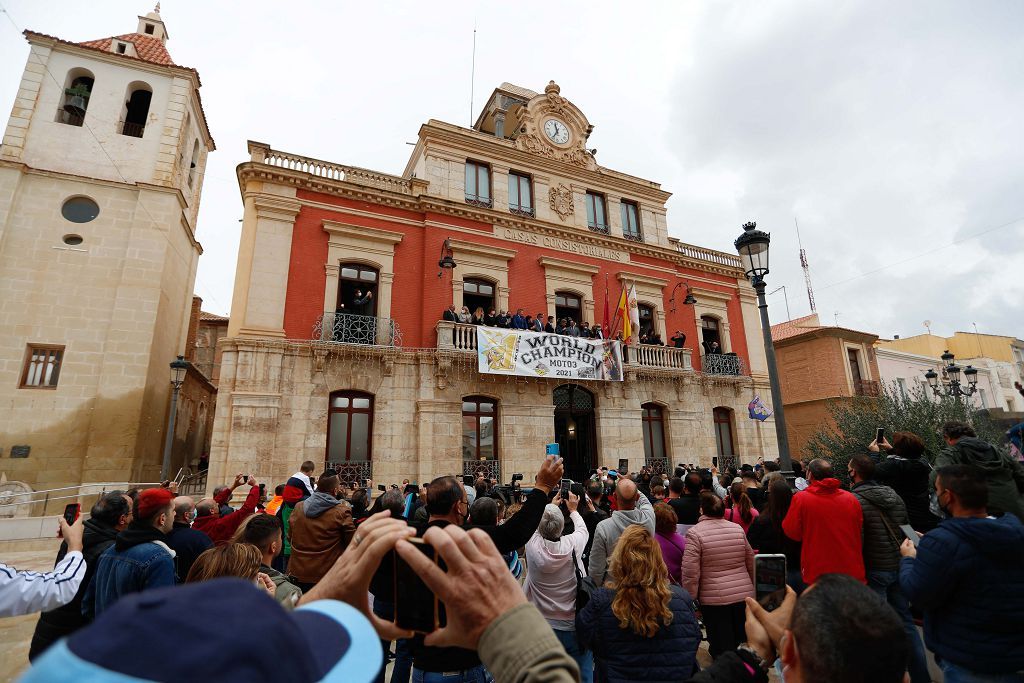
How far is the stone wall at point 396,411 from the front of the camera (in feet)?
39.2

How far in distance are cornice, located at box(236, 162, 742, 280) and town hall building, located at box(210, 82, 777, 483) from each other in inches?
2.3

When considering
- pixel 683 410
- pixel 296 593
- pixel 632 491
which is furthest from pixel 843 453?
pixel 296 593

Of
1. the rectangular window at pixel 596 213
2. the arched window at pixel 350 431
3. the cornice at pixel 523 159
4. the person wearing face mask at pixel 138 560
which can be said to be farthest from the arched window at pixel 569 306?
A: the person wearing face mask at pixel 138 560

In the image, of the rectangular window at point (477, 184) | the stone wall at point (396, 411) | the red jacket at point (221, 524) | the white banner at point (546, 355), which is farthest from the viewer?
the rectangular window at point (477, 184)

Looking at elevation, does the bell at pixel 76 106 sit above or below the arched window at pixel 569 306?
above

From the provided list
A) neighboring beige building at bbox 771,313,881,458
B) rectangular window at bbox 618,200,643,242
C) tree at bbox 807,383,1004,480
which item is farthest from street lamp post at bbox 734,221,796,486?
neighboring beige building at bbox 771,313,881,458

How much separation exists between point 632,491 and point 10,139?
67.1 feet

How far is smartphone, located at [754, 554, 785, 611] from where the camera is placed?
1.67 m

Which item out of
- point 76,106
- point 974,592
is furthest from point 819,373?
point 76,106

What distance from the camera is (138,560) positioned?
2990mm

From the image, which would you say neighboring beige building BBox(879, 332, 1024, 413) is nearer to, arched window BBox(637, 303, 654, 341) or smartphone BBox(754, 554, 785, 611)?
arched window BBox(637, 303, 654, 341)

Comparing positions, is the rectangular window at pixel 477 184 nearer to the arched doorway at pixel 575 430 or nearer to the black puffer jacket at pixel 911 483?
the arched doorway at pixel 575 430

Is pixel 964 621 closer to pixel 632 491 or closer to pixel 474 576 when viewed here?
pixel 632 491

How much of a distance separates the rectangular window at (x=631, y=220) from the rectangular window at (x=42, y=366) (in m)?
18.9
